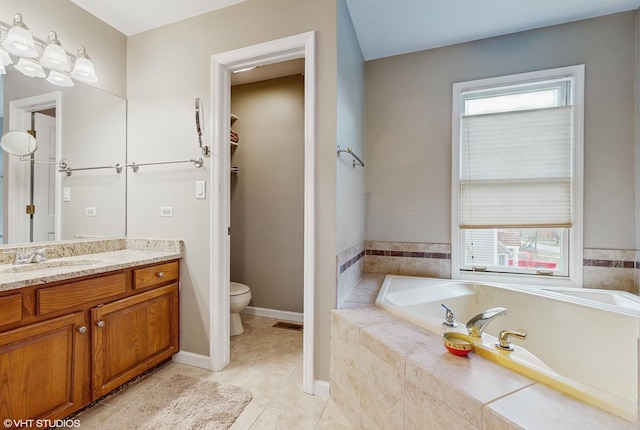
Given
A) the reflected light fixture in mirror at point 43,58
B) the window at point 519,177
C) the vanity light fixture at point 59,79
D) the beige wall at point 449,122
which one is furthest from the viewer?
the window at point 519,177

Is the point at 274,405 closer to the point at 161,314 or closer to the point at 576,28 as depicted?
the point at 161,314

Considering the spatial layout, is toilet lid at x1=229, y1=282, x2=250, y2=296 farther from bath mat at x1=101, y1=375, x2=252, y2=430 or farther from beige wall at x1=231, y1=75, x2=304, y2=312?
bath mat at x1=101, y1=375, x2=252, y2=430

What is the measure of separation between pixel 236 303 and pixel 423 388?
5.45 feet

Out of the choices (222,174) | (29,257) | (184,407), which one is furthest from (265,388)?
(29,257)

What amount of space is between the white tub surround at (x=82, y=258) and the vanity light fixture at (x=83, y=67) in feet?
3.58

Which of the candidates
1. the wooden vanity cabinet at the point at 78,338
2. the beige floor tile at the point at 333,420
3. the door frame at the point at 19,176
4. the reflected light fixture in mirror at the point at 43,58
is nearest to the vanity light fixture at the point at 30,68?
the reflected light fixture in mirror at the point at 43,58

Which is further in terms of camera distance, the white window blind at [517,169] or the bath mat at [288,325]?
the bath mat at [288,325]

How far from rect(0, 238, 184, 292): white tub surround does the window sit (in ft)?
7.37

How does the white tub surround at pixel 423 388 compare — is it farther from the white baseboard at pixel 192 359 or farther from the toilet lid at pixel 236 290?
the toilet lid at pixel 236 290

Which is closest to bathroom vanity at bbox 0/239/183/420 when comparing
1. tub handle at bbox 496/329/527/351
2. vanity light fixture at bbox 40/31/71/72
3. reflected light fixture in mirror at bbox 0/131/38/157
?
reflected light fixture in mirror at bbox 0/131/38/157

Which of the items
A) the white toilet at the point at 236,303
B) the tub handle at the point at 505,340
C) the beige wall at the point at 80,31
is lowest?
the white toilet at the point at 236,303

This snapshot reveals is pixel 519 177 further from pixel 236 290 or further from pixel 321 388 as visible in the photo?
pixel 236 290

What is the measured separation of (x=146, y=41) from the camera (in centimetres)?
203

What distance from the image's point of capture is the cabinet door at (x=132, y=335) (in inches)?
55.9
